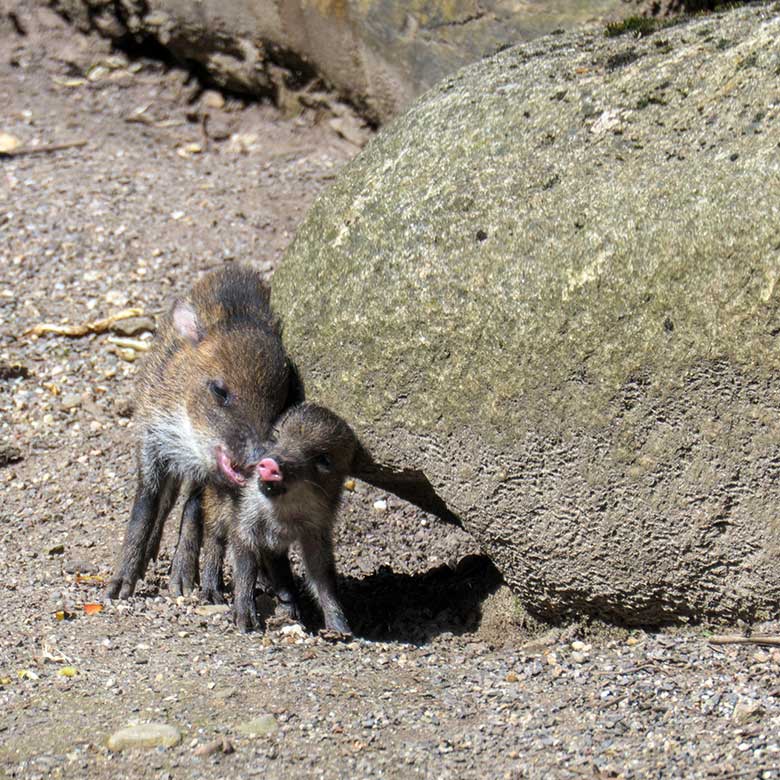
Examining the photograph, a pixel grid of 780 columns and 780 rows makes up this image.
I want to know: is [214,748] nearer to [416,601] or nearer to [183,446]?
[416,601]

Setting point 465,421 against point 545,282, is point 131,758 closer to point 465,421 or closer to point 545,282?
point 465,421

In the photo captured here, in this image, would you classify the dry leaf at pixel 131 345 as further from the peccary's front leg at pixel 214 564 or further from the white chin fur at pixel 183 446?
the peccary's front leg at pixel 214 564

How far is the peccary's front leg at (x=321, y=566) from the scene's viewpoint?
6.27m

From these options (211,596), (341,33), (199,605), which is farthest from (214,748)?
(341,33)

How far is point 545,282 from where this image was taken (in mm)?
4902

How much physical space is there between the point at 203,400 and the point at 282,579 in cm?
102

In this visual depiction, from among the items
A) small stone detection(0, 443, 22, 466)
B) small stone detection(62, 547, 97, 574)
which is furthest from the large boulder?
small stone detection(0, 443, 22, 466)

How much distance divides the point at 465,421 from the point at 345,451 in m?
0.76

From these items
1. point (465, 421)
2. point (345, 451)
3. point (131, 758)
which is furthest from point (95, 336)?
point (131, 758)

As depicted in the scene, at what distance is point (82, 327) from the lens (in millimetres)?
8469

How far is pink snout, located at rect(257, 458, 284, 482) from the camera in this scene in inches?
224

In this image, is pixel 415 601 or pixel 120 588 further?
pixel 415 601

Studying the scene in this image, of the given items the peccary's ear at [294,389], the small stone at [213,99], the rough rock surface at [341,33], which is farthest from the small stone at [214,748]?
the small stone at [213,99]

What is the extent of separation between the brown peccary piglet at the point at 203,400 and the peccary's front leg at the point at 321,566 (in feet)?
1.55
